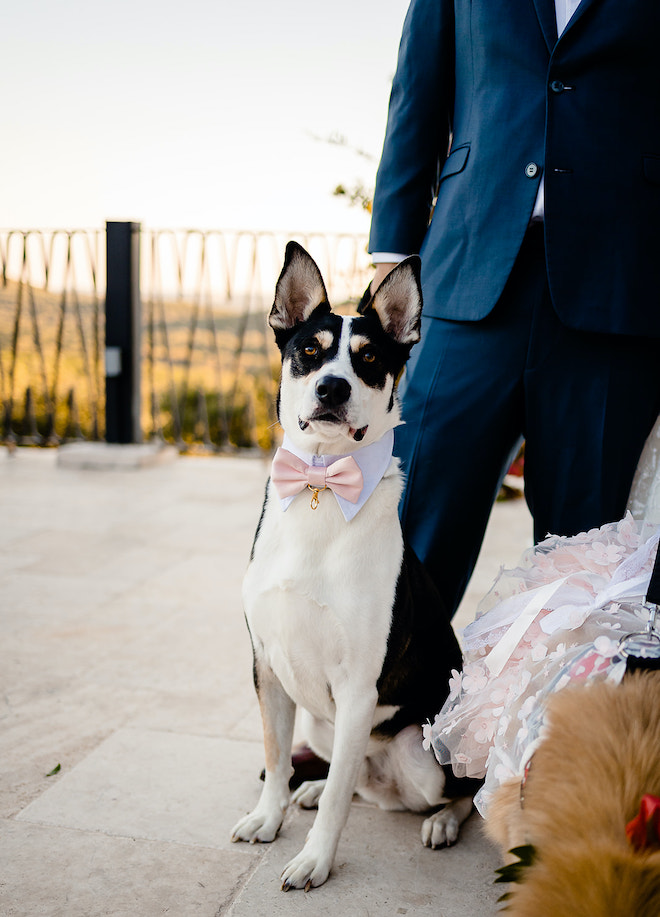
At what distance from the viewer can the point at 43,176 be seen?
7.23 meters

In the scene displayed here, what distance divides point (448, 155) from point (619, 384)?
0.68 m

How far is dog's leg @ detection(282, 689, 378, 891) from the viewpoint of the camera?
1.40 m

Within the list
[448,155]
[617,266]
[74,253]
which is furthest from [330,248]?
[617,266]

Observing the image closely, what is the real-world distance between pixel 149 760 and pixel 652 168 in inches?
68.2

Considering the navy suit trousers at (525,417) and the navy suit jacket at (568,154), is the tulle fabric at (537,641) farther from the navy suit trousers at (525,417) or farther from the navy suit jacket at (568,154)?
the navy suit jacket at (568,154)

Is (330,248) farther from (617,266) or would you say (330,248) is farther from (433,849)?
(433,849)

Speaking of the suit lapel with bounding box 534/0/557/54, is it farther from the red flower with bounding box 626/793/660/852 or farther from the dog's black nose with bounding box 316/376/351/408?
the red flower with bounding box 626/793/660/852

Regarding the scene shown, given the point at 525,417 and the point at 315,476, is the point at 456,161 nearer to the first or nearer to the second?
the point at 525,417

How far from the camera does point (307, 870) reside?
1396mm

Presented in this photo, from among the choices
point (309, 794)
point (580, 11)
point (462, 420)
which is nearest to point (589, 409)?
point (462, 420)

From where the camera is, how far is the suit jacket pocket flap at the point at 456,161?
1632mm

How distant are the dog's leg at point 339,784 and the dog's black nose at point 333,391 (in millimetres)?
547

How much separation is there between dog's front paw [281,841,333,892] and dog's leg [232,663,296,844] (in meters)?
0.14

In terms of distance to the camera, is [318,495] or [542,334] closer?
[318,495]
